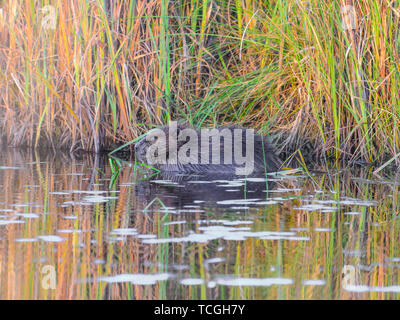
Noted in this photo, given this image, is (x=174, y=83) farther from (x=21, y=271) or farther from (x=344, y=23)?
(x=21, y=271)

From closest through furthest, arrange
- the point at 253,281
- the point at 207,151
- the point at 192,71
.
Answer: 1. the point at 253,281
2. the point at 207,151
3. the point at 192,71

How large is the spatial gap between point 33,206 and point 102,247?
3.54ft

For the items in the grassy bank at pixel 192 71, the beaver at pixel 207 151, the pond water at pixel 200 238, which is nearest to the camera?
the pond water at pixel 200 238

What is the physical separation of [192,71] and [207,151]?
154 centimetres

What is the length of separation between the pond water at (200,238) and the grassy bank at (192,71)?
43.2 inches

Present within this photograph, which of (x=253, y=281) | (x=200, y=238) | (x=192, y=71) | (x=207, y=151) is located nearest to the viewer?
(x=253, y=281)

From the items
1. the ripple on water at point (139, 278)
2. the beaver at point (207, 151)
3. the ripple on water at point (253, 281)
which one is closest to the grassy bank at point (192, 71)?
the beaver at point (207, 151)

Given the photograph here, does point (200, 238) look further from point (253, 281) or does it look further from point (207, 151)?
point (207, 151)

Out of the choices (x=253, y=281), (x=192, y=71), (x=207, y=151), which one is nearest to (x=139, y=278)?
(x=253, y=281)

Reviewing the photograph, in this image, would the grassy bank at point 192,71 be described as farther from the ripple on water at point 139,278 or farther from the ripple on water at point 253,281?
→ the ripple on water at point 139,278

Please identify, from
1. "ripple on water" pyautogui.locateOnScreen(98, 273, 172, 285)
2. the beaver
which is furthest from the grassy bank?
"ripple on water" pyautogui.locateOnScreen(98, 273, 172, 285)

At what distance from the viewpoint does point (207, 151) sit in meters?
5.53

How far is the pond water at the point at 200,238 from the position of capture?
2414 millimetres

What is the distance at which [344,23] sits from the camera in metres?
5.54
